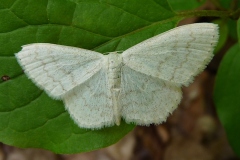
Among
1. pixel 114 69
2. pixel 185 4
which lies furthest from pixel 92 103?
pixel 185 4

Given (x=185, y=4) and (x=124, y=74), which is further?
(x=185, y=4)

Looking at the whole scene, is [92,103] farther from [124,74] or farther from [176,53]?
[176,53]

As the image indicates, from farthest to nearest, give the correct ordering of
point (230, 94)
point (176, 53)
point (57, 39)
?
point (230, 94) → point (57, 39) → point (176, 53)

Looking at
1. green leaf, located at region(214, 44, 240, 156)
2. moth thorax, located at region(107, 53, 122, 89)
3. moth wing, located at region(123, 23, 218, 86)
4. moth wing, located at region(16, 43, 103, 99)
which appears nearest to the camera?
moth wing, located at region(123, 23, 218, 86)

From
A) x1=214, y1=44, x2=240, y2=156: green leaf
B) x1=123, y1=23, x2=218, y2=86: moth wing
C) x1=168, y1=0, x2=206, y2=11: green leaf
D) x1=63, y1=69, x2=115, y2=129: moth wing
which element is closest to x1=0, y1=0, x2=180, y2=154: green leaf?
x1=63, y1=69, x2=115, y2=129: moth wing

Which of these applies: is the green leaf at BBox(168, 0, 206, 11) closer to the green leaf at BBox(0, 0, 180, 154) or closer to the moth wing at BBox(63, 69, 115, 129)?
the green leaf at BBox(0, 0, 180, 154)

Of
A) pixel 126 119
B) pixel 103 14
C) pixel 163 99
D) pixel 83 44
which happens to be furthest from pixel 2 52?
pixel 163 99

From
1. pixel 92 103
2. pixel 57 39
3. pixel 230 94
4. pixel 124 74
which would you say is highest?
pixel 57 39

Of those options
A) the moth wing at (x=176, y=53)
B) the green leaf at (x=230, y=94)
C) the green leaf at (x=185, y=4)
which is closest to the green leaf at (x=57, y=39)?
the moth wing at (x=176, y=53)

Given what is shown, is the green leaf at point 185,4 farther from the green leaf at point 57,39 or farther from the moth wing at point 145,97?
the moth wing at point 145,97
